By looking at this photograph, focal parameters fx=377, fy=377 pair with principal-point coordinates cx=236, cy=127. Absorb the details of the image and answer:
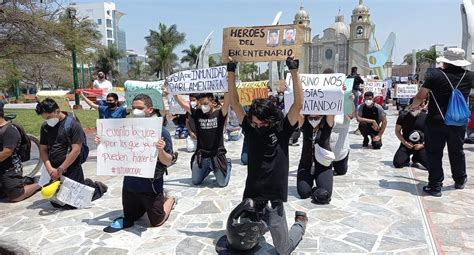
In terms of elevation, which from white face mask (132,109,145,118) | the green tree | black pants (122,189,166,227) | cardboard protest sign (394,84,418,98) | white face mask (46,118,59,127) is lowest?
black pants (122,189,166,227)

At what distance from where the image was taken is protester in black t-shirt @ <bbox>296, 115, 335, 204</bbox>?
5.35 metres

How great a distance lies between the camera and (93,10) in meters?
117

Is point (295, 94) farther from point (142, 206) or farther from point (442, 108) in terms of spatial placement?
point (442, 108)

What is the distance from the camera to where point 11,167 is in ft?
17.8

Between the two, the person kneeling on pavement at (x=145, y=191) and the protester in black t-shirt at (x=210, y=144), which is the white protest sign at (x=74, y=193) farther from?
the protester in black t-shirt at (x=210, y=144)

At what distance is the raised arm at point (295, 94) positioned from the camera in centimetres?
346

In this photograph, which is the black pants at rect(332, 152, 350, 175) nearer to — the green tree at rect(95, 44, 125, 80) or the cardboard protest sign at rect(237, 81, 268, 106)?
the cardboard protest sign at rect(237, 81, 268, 106)

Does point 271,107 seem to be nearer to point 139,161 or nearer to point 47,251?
point 139,161

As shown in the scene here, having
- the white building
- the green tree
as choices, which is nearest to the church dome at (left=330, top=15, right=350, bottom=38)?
the green tree

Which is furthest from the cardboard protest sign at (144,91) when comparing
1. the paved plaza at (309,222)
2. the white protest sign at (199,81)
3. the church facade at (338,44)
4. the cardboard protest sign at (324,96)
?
the church facade at (338,44)

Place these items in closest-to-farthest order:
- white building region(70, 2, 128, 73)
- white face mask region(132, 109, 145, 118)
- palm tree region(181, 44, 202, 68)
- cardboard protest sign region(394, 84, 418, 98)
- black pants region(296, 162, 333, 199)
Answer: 1. white face mask region(132, 109, 145, 118)
2. black pants region(296, 162, 333, 199)
3. cardboard protest sign region(394, 84, 418, 98)
4. palm tree region(181, 44, 202, 68)
5. white building region(70, 2, 128, 73)

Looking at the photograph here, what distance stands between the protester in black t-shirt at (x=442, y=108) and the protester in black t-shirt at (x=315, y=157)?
1.42 m

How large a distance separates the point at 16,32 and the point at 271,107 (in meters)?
9.16

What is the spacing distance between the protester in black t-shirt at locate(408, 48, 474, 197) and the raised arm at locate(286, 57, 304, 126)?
2.72 m
